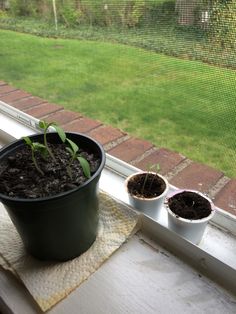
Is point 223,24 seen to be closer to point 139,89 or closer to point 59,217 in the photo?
point 139,89

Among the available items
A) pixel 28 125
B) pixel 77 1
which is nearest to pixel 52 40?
pixel 77 1

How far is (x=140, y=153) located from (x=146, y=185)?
117 millimetres

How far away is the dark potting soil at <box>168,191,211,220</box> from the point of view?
2.00 ft

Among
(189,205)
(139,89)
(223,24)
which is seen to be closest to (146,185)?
(189,205)

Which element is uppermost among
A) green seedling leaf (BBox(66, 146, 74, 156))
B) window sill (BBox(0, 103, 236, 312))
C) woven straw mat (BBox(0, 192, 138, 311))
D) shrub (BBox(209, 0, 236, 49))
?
shrub (BBox(209, 0, 236, 49))

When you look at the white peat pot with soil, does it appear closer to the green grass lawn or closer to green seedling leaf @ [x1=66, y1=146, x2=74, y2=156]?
the green grass lawn

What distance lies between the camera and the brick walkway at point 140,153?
67cm

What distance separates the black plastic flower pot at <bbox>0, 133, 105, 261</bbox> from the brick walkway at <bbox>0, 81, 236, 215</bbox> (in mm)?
190

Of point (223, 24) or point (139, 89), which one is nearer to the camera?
point (223, 24)

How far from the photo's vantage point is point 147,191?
0.70 metres

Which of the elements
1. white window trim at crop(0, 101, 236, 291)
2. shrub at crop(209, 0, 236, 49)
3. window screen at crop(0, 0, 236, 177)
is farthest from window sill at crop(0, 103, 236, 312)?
shrub at crop(209, 0, 236, 49)

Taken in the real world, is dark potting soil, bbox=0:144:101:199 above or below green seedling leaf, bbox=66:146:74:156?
below

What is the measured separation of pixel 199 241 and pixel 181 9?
0.47 metres

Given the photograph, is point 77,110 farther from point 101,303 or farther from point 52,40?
point 101,303
